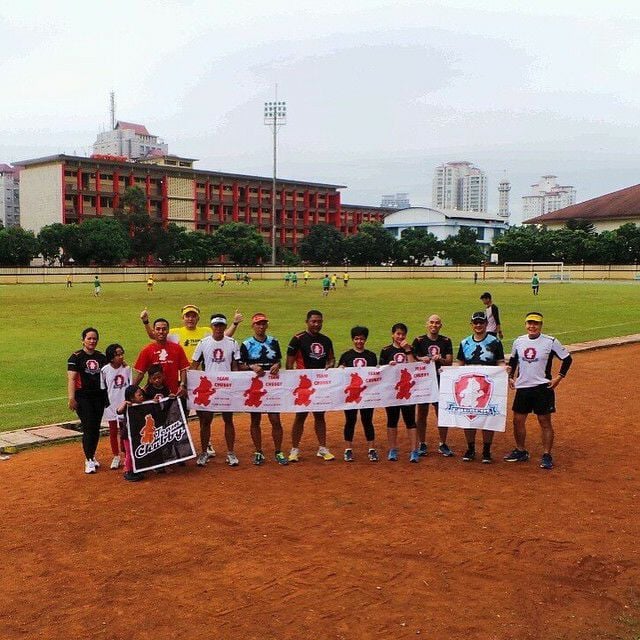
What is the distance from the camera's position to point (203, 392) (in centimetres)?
940

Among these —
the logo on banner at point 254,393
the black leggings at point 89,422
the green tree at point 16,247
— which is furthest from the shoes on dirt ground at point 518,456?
the green tree at point 16,247

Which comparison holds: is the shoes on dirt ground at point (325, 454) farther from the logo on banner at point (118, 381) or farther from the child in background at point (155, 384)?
the logo on banner at point (118, 381)

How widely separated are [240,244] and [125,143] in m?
65.2

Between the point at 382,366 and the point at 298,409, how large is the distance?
50.2 inches

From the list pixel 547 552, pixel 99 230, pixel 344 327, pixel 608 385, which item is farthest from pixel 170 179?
pixel 547 552

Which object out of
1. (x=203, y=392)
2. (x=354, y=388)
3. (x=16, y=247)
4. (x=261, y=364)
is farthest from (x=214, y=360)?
(x=16, y=247)

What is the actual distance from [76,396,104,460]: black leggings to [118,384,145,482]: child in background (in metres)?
0.34

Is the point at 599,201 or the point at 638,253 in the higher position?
the point at 599,201

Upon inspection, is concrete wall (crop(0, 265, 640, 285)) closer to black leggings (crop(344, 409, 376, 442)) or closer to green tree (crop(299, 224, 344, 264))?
green tree (crop(299, 224, 344, 264))

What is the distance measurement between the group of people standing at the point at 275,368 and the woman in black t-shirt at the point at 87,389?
0.04ft

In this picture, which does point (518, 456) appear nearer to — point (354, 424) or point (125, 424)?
point (354, 424)

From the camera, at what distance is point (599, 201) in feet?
357

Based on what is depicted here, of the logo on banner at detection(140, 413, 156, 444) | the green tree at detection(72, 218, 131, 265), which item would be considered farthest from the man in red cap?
the green tree at detection(72, 218, 131, 265)

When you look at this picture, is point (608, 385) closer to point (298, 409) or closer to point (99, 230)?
point (298, 409)
